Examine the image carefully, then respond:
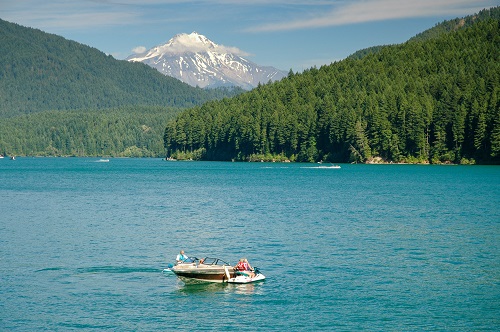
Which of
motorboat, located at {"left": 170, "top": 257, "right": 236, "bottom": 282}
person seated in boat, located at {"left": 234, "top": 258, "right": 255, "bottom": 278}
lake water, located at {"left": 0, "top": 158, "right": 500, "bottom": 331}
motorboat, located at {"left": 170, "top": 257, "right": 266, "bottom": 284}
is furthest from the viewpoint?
motorboat, located at {"left": 170, "top": 257, "right": 236, "bottom": 282}

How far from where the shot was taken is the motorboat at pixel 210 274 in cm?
4947

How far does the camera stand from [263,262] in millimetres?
56219

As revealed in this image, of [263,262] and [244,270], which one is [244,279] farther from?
[263,262]

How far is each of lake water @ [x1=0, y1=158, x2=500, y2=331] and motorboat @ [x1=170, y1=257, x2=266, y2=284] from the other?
667 millimetres

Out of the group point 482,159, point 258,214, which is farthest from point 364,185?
point 482,159

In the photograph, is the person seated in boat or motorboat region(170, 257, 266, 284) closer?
the person seated in boat

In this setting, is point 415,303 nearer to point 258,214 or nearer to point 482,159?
point 258,214

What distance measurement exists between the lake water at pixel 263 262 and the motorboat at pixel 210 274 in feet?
2.19

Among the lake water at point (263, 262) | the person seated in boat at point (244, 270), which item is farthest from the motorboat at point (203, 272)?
the lake water at point (263, 262)

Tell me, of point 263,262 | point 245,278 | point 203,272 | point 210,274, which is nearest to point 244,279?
point 245,278

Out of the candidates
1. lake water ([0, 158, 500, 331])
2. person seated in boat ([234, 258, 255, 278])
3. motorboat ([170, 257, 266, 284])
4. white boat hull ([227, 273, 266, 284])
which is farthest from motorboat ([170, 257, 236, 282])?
lake water ([0, 158, 500, 331])

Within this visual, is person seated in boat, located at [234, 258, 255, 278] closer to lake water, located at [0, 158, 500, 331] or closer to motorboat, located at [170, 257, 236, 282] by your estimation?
motorboat, located at [170, 257, 236, 282]

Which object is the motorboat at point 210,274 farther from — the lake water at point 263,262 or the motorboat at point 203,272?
the lake water at point 263,262

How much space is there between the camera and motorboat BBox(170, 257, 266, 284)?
4947 centimetres
